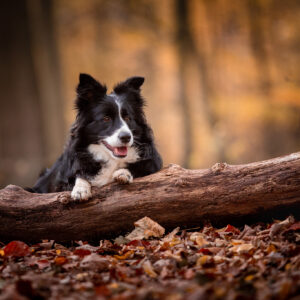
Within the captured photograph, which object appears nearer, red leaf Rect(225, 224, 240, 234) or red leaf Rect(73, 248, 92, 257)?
red leaf Rect(73, 248, 92, 257)

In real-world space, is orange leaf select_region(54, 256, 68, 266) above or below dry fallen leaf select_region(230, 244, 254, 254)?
above

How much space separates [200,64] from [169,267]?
1326 centimetres

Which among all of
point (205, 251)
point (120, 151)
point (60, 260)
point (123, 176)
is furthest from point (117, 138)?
point (205, 251)

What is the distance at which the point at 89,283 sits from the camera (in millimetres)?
2725

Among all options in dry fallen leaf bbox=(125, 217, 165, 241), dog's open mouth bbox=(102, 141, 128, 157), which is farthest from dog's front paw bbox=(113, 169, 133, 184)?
dry fallen leaf bbox=(125, 217, 165, 241)

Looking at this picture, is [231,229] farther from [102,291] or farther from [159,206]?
[102,291]

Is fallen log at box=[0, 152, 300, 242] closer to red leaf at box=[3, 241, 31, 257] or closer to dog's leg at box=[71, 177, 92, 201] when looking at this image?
dog's leg at box=[71, 177, 92, 201]

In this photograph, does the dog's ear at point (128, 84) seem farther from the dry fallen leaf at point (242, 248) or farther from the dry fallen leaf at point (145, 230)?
the dry fallen leaf at point (242, 248)

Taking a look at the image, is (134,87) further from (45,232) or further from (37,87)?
(37,87)

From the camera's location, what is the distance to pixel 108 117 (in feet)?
14.7

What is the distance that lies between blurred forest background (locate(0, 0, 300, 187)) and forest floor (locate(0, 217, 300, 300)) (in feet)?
32.2

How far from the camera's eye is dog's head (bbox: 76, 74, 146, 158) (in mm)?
4387

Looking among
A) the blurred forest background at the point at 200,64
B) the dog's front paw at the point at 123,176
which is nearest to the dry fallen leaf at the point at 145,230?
the dog's front paw at the point at 123,176

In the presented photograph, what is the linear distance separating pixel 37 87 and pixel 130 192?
939 centimetres
